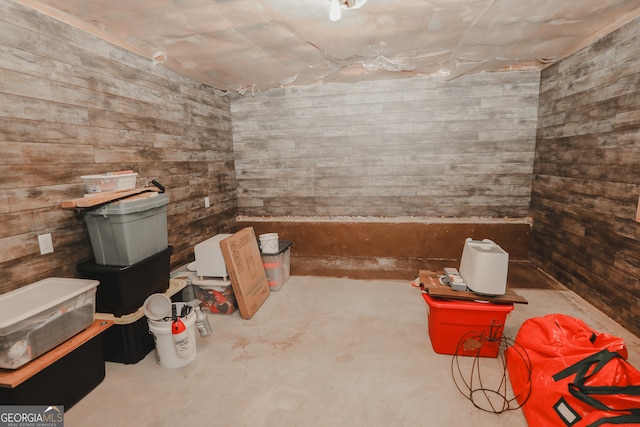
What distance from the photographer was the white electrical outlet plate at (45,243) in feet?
6.33

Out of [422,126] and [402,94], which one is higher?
[402,94]

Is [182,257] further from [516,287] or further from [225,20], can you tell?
[516,287]

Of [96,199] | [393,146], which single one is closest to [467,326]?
[393,146]

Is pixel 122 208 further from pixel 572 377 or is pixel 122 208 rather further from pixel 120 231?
pixel 572 377

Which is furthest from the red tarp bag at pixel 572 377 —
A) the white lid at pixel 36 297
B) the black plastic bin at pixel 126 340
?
the white lid at pixel 36 297

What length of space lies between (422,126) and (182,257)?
10.4ft

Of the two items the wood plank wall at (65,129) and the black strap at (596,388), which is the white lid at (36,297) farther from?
the black strap at (596,388)

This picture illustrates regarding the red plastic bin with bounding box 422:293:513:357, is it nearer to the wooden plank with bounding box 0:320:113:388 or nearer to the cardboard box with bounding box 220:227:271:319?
the cardboard box with bounding box 220:227:271:319

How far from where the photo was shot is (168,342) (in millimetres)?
2043

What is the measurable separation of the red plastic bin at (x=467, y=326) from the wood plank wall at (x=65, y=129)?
2566mm

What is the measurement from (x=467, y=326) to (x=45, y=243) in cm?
281

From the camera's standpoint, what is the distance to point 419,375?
6.44 ft

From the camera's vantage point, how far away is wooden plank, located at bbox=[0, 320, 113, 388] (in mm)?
1438

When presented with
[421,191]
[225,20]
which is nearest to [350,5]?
[225,20]
